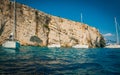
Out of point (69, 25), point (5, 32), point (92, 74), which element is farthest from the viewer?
point (69, 25)

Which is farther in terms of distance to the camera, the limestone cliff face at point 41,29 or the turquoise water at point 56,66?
the limestone cliff face at point 41,29

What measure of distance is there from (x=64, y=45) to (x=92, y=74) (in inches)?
3120

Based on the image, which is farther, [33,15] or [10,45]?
[33,15]

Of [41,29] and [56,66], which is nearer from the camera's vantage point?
[56,66]

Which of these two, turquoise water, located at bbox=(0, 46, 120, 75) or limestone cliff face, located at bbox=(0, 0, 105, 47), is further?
limestone cliff face, located at bbox=(0, 0, 105, 47)

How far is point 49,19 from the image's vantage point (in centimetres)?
8731

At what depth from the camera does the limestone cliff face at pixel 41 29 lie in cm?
6675

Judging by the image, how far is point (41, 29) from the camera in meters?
82.2

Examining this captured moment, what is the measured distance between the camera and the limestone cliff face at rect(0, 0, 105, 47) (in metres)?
66.8

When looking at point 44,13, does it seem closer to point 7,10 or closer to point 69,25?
point 69,25

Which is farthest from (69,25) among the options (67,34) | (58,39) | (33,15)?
(33,15)

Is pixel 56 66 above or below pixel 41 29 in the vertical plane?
below

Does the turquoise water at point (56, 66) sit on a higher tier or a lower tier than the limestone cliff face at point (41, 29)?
lower

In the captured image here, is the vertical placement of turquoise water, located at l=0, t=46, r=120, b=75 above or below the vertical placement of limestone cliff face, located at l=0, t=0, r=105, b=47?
below
